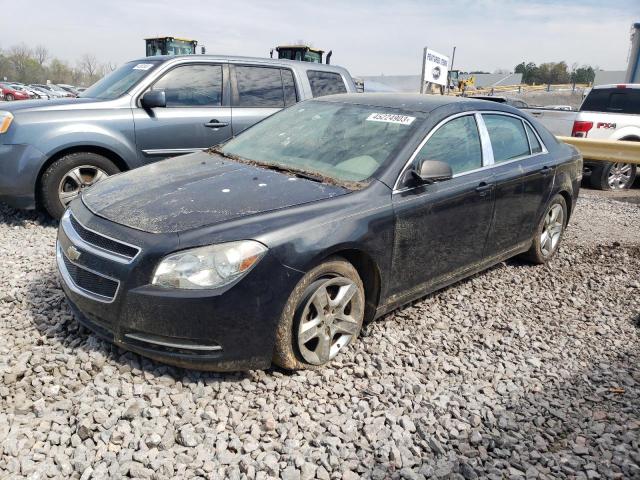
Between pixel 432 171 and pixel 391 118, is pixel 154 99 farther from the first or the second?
pixel 432 171

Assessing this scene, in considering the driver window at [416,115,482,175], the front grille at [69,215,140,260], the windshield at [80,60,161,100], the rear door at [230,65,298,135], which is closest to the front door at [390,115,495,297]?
the driver window at [416,115,482,175]

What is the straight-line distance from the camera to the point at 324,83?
703cm

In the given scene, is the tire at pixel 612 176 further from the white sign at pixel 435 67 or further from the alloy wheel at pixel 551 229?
the white sign at pixel 435 67

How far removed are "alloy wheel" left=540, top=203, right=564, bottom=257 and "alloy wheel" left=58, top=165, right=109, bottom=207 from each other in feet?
14.8

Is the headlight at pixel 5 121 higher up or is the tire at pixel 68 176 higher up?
the headlight at pixel 5 121

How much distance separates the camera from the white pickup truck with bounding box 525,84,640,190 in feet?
31.4

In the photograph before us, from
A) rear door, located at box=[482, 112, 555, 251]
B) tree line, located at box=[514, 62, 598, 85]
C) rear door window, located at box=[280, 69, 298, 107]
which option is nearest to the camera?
rear door, located at box=[482, 112, 555, 251]

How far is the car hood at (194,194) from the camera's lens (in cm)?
283

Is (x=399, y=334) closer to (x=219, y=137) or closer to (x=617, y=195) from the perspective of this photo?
(x=219, y=137)

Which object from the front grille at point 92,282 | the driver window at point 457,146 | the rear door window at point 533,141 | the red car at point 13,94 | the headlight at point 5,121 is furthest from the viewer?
the red car at point 13,94

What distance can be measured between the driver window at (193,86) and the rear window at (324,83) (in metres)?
1.33

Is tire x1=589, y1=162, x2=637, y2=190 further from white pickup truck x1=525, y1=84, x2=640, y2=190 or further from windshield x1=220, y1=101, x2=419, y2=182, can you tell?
windshield x1=220, y1=101, x2=419, y2=182

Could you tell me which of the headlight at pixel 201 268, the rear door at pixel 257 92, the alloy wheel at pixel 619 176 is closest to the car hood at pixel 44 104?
the rear door at pixel 257 92

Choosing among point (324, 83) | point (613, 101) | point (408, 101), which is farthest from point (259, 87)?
point (613, 101)
